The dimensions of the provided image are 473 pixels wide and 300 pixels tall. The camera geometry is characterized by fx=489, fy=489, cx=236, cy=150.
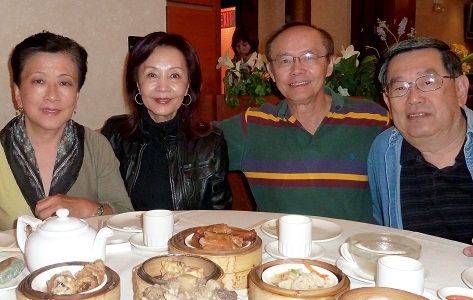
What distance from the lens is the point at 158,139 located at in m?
2.55

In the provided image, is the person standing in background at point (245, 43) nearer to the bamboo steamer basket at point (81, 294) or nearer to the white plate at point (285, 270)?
the white plate at point (285, 270)

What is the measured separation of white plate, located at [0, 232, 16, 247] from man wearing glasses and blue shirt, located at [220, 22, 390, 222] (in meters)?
1.26

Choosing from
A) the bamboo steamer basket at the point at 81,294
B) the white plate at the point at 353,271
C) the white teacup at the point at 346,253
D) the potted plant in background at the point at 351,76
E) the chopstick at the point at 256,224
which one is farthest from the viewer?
the potted plant in background at the point at 351,76

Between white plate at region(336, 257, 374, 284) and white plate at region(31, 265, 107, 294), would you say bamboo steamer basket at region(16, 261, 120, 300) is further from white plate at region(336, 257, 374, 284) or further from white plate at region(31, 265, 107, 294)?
white plate at region(336, 257, 374, 284)

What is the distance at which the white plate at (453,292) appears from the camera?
1.20 metres

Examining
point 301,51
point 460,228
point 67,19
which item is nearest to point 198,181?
point 301,51

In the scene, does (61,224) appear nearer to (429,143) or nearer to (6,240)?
(6,240)

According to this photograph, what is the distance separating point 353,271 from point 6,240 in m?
1.14

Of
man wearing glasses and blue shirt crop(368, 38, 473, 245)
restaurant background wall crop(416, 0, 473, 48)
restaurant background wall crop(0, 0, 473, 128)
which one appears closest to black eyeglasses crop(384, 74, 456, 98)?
man wearing glasses and blue shirt crop(368, 38, 473, 245)

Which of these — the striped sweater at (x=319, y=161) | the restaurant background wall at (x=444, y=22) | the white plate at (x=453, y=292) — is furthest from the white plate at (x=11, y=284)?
the restaurant background wall at (x=444, y=22)

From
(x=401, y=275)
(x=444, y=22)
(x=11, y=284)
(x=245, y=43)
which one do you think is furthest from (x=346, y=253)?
(x=444, y=22)

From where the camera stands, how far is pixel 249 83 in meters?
3.71

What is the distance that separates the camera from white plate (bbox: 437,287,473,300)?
120cm

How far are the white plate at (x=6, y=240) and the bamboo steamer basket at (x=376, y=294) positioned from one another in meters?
1.16
